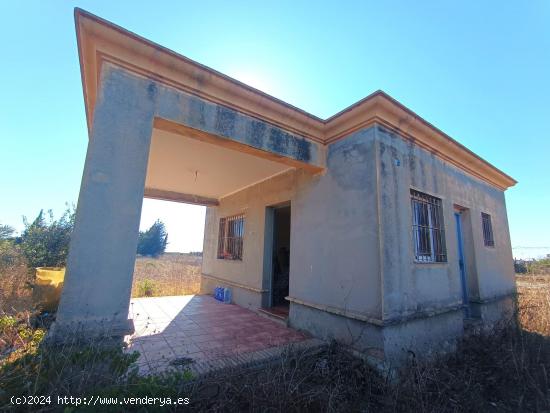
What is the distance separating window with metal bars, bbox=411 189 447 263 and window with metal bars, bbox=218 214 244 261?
186 inches

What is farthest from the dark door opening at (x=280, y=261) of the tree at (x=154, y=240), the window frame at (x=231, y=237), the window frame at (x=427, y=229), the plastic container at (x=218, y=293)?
the tree at (x=154, y=240)

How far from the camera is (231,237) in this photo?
8.48 metres

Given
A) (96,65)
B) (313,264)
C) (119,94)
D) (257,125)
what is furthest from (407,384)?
(96,65)

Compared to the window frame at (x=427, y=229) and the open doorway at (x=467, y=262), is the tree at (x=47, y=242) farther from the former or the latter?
the open doorway at (x=467, y=262)

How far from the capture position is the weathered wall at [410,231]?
4.06 meters

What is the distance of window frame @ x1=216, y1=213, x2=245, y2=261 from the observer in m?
7.94

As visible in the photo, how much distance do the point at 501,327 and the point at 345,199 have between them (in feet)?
16.3

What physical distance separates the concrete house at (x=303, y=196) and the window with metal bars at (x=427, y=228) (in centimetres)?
3

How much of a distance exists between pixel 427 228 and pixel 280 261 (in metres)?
4.74

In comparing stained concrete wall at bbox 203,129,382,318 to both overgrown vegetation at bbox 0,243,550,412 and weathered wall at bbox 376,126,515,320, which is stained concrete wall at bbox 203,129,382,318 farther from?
overgrown vegetation at bbox 0,243,550,412

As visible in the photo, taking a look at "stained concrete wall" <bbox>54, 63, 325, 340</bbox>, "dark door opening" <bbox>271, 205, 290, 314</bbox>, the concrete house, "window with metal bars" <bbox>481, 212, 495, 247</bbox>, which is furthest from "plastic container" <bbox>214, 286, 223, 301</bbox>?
"window with metal bars" <bbox>481, 212, 495, 247</bbox>

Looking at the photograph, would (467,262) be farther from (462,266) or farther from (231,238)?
(231,238)

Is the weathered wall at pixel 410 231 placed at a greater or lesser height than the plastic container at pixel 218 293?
greater

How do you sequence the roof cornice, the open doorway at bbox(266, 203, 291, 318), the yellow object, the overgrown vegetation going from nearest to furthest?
the overgrown vegetation
the roof cornice
the yellow object
the open doorway at bbox(266, 203, 291, 318)
